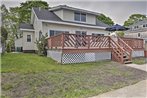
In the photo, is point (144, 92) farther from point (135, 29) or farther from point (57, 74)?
point (135, 29)

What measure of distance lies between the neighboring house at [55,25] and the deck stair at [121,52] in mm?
6803

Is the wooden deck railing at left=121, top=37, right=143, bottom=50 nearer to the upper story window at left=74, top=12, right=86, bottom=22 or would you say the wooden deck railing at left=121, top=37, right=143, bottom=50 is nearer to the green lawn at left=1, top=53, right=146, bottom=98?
the green lawn at left=1, top=53, right=146, bottom=98

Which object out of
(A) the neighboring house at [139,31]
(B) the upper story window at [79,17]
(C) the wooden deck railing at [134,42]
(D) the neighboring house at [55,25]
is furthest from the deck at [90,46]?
(A) the neighboring house at [139,31]

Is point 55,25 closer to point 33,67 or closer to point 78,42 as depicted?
point 78,42

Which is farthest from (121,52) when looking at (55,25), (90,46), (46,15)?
(46,15)

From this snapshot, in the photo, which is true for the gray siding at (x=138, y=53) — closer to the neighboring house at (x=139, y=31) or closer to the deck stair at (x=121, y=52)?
the deck stair at (x=121, y=52)

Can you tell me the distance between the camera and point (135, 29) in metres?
43.7

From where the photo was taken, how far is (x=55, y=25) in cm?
1911

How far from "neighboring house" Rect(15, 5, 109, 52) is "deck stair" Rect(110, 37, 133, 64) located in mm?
6803

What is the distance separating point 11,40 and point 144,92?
1117 inches

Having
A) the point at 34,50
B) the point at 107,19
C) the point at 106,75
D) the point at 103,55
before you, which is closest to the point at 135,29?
the point at 107,19

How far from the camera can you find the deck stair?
13.1m

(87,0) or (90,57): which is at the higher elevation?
(87,0)

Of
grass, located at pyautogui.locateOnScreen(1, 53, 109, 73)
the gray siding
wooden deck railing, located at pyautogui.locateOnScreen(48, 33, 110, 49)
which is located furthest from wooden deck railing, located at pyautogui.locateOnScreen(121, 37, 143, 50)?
grass, located at pyautogui.locateOnScreen(1, 53, 109, 73)
